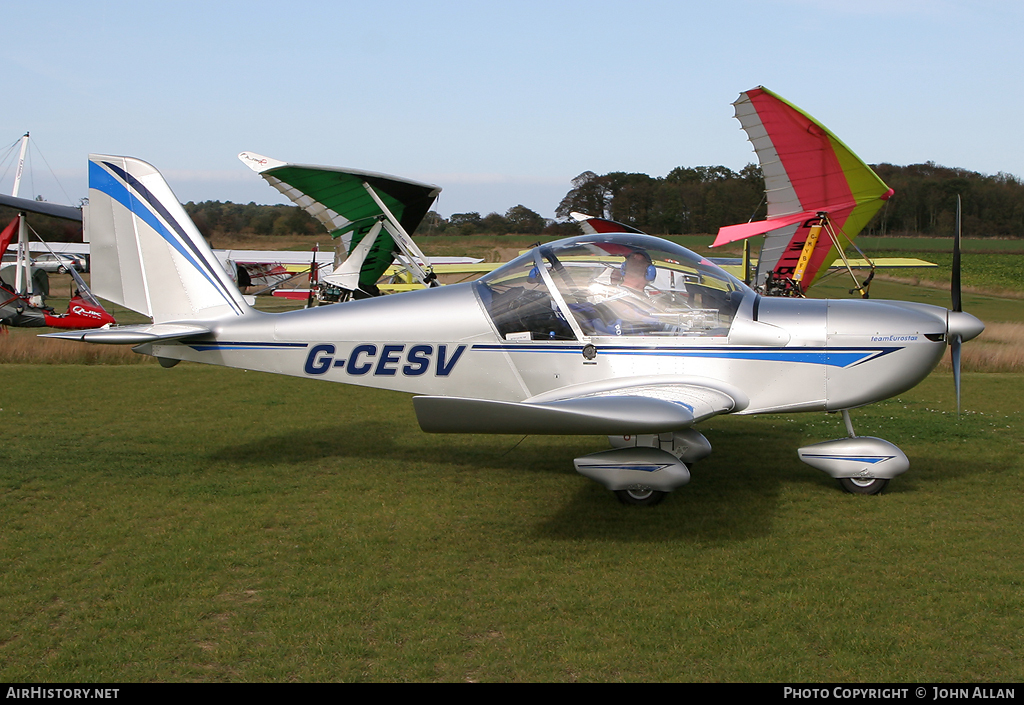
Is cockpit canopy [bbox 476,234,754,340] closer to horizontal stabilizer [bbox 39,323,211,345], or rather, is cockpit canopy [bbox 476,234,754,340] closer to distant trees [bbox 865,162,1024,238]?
horizontal stabilizer [bbox 39,323,211,345]

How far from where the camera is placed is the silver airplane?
5656 mm

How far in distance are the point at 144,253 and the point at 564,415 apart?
466cm

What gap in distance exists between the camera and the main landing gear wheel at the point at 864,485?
5.89m

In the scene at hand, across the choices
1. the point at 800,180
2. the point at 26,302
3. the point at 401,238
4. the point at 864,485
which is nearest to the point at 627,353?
the point at 864,485

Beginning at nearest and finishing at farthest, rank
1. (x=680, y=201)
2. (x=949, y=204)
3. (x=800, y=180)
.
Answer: (x=800, y=180) < (x=949, y=204) < (x=680, y=201)

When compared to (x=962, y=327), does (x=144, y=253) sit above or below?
above

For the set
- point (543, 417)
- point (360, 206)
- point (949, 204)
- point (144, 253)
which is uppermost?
point (949, 204)

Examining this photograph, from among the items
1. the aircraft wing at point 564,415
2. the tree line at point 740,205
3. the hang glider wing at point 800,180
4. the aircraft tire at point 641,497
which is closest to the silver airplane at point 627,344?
the aircraft tire at point 641,497

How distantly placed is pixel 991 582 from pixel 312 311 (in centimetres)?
536

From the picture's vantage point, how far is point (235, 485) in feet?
20.6

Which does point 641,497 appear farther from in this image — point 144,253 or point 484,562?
point 144,253

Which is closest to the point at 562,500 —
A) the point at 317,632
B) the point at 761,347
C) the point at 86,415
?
the point at 761,347

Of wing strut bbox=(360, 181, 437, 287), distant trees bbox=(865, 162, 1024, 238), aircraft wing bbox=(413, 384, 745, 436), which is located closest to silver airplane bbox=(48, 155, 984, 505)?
aircraft wing bbox=(413, 384, 745, 436)

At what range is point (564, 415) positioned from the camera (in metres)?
4.52
